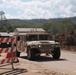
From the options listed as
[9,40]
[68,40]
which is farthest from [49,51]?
[68,40]

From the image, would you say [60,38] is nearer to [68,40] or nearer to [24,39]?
[68,40]

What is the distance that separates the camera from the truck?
21891 millimetres

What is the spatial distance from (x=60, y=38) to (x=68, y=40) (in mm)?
3175

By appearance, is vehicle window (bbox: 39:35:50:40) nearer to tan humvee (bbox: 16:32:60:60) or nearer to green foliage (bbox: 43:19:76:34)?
tan humvee (bbox: 16:32:60:60)

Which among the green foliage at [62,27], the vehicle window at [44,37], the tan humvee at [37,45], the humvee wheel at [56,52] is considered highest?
the green foliage at [62,27]

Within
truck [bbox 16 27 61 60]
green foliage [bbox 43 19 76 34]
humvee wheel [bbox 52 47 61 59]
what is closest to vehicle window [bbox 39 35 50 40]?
truck [bbox 16 27 61 60]

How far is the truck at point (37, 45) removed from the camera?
21.9m

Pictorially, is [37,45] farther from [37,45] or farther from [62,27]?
[62,27]

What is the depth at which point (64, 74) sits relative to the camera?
13.5 meters

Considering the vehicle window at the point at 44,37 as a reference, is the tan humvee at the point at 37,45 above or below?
below

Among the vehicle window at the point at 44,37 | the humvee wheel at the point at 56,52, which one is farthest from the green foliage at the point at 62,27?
the humvee wheel at the point at 56,52

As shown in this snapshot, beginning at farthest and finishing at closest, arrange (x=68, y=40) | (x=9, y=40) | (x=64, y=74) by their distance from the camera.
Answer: (x=68, y=40), (x=9, y=40), (x=64, y=74)

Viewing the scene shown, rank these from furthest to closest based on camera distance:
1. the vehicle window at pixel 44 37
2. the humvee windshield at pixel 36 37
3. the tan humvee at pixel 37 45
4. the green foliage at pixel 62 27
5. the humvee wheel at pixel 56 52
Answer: the green foliage at pixel 62 27 → the vehicle window at pixel 44 37 → the humvee windshield at pixel 36 37 → the humvee wheel at pixel 56 52 → the tan humvee at pixel 37 45

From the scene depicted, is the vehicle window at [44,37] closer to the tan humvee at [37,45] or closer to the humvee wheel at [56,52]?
the tan humvee at [37,45]
